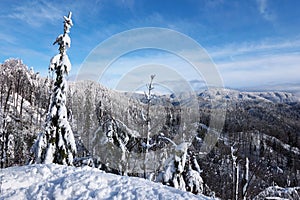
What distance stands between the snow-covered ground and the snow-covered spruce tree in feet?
10.6

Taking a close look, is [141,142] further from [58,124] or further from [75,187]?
[75,187]

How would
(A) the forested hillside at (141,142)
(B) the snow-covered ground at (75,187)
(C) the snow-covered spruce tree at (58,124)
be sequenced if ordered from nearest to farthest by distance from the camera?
(B) the snow-covered ground at (75,187)
(C) the snow-covered spruce tree at (58,124)
(A) the forested hillside at (141,142)

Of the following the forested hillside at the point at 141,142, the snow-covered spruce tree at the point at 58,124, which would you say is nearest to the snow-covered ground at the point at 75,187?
the snow-covered spruce tree at the point at 58,124

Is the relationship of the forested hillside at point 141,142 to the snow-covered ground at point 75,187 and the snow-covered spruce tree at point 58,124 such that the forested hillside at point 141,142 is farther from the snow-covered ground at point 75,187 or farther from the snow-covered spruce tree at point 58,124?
the snow-covered ground at point 75,187

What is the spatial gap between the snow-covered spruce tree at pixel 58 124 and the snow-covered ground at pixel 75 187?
322cm

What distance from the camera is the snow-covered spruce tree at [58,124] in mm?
12156

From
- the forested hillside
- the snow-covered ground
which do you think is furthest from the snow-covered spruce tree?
the snow-covered ground

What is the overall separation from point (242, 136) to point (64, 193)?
122 m

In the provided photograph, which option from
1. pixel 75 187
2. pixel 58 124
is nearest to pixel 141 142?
pixel 58 124

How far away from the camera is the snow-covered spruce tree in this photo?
1216 cm

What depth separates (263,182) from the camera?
7038cm

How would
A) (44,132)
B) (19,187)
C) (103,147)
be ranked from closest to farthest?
(19,187), (44,132), (103,147)

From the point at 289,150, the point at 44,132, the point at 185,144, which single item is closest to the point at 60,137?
the point at 44,132

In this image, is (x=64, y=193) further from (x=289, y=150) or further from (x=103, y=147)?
(x=289, y=150)
